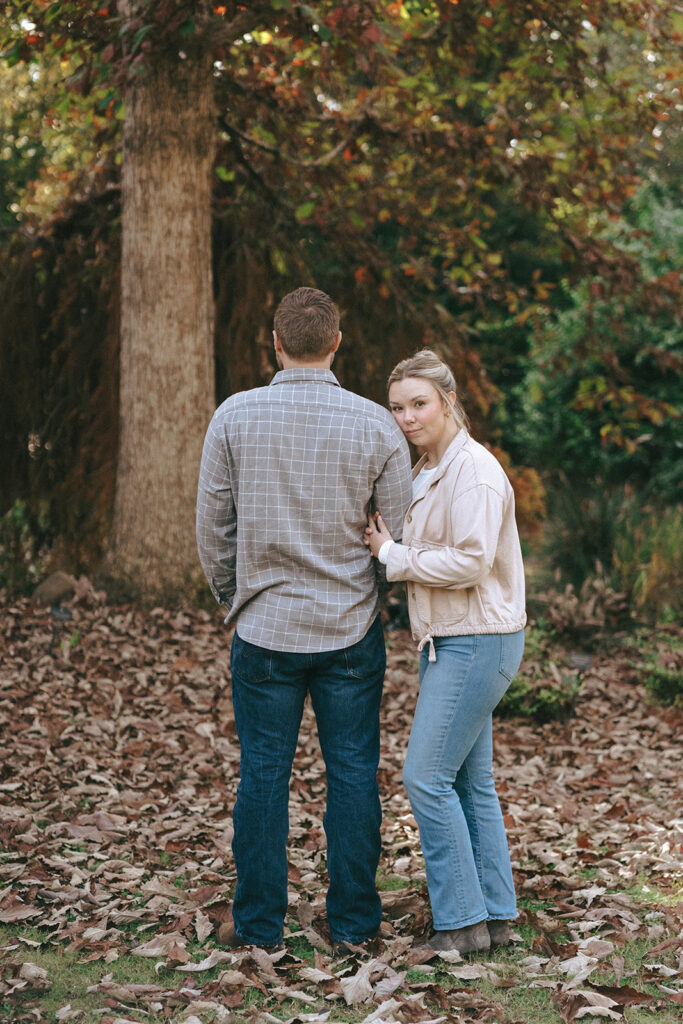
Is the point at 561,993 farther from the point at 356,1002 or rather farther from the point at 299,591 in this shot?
the point at 299,591

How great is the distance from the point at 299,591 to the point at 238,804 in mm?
748

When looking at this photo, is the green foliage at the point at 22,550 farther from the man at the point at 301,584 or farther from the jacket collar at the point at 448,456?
the jacket collar at the point at 448,456

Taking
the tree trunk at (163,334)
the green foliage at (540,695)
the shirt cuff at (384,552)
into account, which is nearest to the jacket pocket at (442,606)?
the shirt cuff at (384,552)

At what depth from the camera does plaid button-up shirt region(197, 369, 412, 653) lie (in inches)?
125

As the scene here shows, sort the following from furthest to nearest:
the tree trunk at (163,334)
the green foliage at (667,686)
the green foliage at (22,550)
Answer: the green foliage at (22,550)
the tree trunk at (163,334)
the green foliage at (667,686)

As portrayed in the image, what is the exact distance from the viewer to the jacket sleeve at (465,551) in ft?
9.86

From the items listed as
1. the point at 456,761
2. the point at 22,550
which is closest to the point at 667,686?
the point at 456,761

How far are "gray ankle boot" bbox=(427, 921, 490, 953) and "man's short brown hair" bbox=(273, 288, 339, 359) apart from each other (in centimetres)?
188

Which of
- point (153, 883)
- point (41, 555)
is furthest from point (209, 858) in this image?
point (41, 555)

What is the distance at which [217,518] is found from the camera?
130 inches

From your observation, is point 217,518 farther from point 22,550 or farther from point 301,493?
point 22,550

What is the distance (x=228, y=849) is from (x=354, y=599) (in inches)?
67.8

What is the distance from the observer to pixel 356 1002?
3.07 m

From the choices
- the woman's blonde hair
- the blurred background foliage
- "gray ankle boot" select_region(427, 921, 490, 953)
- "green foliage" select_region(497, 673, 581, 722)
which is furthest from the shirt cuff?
the blurred background foliage
